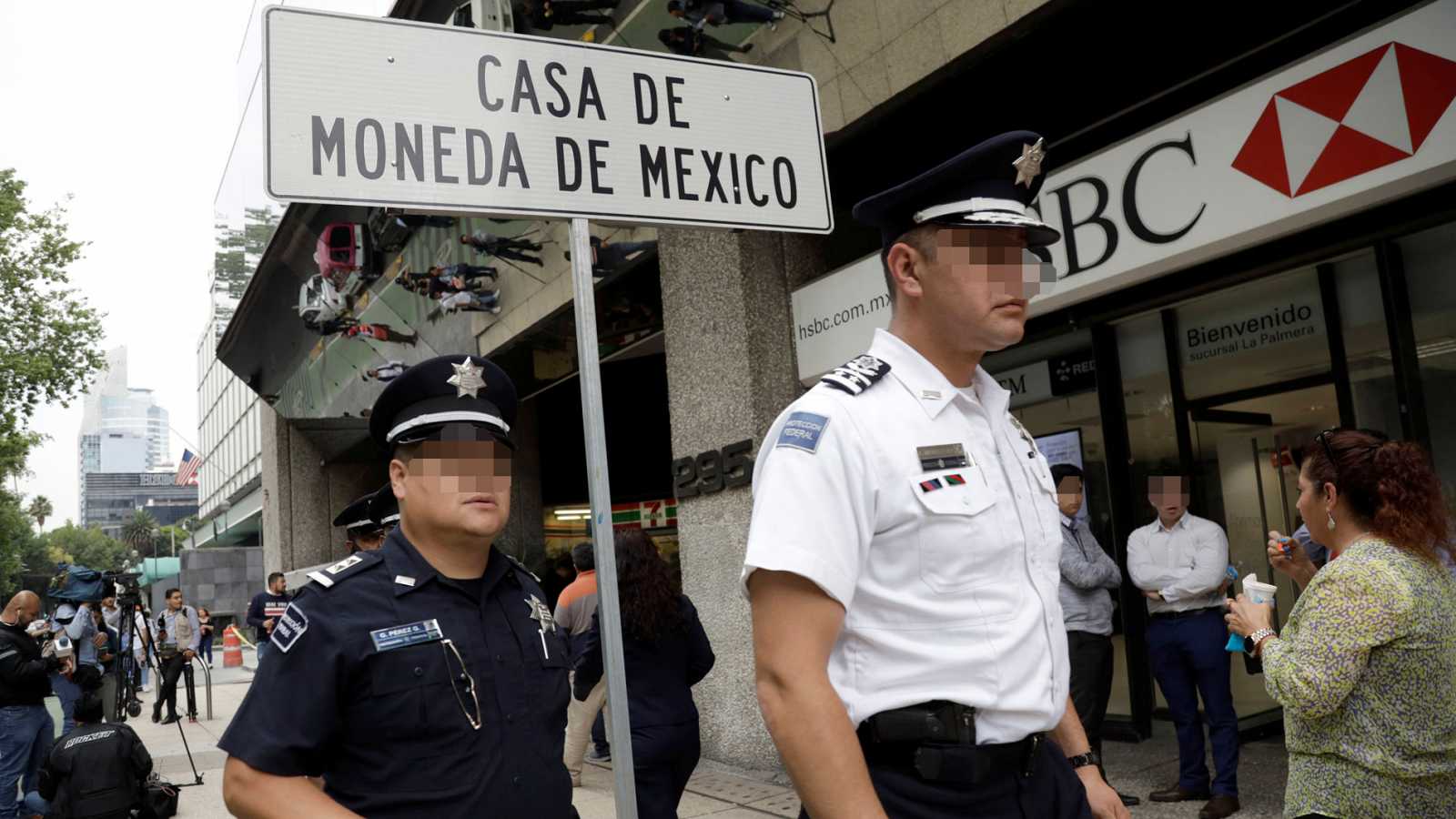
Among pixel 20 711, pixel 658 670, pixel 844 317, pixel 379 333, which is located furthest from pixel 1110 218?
pixel 379 333

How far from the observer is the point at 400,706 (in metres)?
2.12

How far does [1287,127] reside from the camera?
5523mm

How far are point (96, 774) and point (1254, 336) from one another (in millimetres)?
8202

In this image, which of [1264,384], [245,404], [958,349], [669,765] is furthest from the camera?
[245,404]

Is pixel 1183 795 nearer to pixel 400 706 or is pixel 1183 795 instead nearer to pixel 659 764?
pixel 659 764

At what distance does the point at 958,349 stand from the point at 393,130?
159 cm

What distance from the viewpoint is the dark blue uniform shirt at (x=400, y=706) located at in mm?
2055

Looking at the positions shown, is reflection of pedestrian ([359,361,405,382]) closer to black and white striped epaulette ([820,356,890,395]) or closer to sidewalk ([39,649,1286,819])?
sidewalk ([39,649,1286,819])

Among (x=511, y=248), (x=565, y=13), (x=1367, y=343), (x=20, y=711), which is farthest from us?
(x=511, y=248)

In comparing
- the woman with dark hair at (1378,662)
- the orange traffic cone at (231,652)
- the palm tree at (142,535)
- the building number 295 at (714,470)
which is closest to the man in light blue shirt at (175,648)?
the building number 295 at (714,470)

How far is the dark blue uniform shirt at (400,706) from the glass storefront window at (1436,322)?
5.98 m

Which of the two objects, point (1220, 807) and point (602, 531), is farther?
point (1220, 807)

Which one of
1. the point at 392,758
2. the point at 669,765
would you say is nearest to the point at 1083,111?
the point at 669,765

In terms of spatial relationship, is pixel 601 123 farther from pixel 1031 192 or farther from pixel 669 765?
A: pixel 669 765
